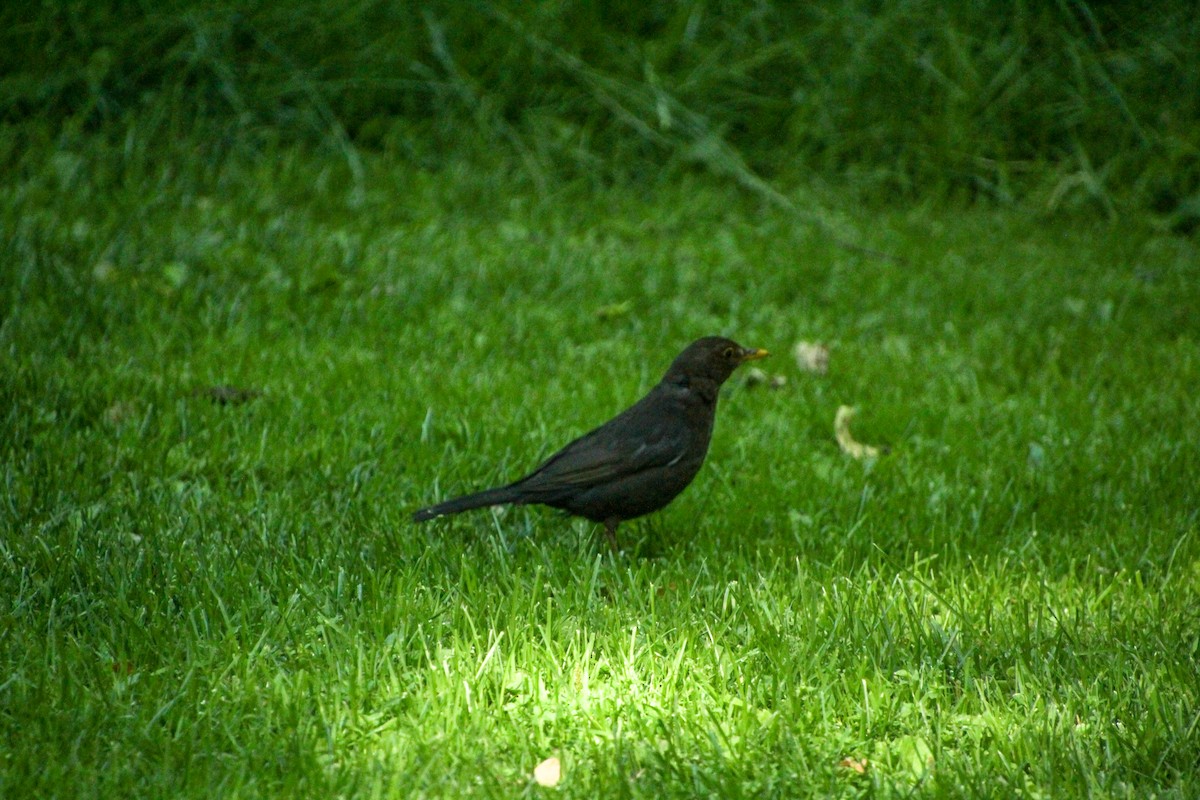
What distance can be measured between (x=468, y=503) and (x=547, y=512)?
0.77m

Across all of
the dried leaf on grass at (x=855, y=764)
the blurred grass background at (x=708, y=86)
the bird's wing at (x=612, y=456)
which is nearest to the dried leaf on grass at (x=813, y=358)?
the bird's wing at (x=612, y=456)

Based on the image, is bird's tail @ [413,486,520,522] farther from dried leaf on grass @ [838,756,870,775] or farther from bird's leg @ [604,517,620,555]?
dried leaf on grass @ [838,756,870,775]

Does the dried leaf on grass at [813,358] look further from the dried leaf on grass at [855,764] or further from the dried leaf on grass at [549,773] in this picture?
the dried leaf on grass at [549,773]

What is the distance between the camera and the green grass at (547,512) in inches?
112

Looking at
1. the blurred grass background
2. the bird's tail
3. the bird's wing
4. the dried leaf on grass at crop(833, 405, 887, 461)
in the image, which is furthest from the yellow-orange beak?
the blurred grass background

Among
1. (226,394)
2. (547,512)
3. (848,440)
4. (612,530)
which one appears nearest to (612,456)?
(612,530)

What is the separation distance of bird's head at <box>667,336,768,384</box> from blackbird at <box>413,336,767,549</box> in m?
0.10

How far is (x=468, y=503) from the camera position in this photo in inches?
151

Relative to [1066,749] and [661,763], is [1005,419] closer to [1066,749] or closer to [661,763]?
[1066,749]

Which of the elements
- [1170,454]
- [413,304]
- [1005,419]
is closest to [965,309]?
[1005,419]

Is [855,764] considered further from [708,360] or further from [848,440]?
[848,440]

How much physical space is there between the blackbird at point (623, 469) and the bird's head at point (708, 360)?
10 cm

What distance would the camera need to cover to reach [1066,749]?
9.22 feet

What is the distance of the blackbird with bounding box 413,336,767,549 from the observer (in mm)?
3984
